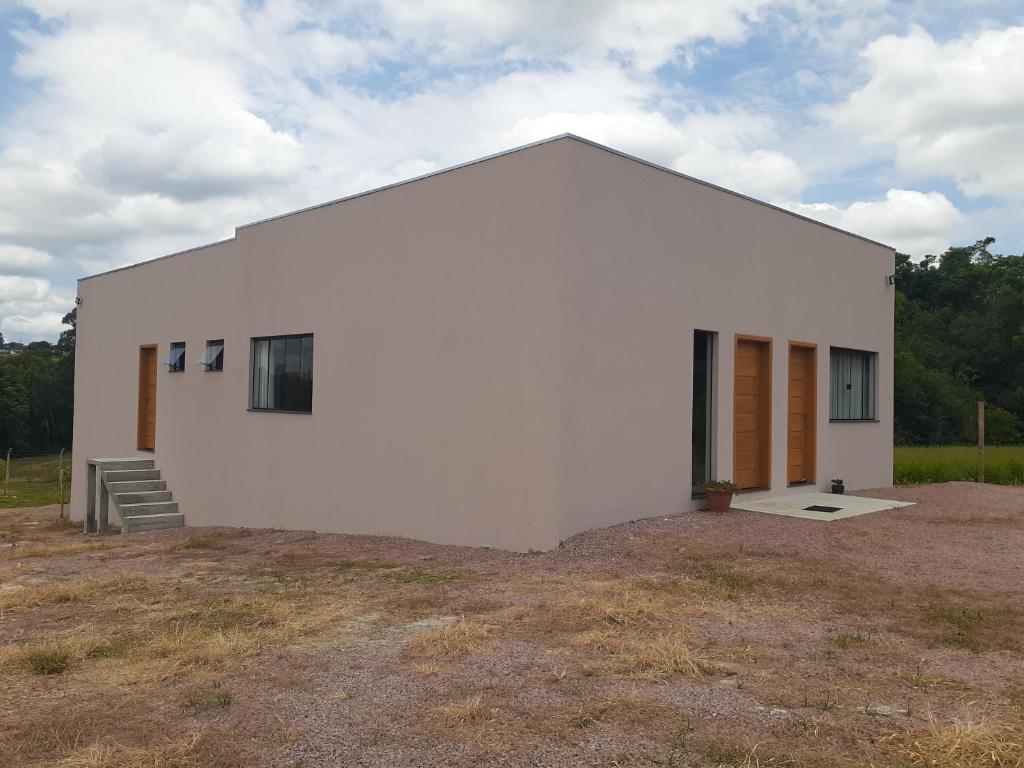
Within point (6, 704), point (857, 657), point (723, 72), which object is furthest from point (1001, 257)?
point (6, 704)

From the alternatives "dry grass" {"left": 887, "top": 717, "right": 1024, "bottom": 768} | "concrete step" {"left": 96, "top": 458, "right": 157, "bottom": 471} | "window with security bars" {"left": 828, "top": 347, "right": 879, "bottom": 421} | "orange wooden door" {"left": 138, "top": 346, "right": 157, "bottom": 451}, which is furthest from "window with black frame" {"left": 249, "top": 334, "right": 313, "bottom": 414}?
"dry grass" {"left": 887, "top": 717, "right": 1024, "bottom": 768}

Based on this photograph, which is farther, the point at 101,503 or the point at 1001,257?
the point at 1001,257

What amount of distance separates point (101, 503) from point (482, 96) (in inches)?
385

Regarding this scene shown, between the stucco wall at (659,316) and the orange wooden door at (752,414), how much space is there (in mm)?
147

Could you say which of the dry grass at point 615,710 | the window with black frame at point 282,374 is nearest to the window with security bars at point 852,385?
the window with black frame at point 282,374

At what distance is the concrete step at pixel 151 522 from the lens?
12.9m

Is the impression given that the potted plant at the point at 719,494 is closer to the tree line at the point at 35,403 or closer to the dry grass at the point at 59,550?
the dry grass at the point at 59,550

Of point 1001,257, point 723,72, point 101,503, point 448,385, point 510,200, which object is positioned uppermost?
point 1001,257

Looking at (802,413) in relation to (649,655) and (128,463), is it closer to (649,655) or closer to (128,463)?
(649,655)

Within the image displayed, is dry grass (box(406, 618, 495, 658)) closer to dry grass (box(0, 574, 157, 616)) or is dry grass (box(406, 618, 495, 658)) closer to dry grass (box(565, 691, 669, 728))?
dry grass (box(565, 691, 669, 728))

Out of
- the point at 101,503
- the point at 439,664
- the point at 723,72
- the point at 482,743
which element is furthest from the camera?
the point at 101,503

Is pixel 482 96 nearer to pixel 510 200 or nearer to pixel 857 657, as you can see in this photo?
pixel 510 200

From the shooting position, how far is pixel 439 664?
13.8ft

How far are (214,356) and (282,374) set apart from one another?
6.85 ft
